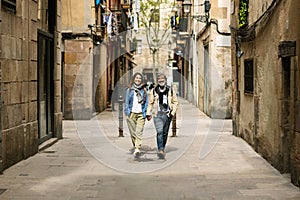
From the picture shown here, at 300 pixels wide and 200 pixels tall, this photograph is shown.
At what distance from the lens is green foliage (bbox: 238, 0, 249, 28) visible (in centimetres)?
1312

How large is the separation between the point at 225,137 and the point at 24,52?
650 cm

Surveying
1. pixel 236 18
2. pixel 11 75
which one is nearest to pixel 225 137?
pixel 236 18

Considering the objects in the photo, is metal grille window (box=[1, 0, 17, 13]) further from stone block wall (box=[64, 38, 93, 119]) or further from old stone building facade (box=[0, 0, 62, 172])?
stone block wall (box=[64, 38, 93, 119])

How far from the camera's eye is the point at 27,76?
404 inches

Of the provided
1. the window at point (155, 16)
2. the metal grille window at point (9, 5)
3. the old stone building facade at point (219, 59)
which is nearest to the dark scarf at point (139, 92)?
the metal grille window at point (9, 5)

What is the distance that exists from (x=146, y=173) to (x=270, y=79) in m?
3.04

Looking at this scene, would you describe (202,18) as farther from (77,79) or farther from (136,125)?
(136,125)

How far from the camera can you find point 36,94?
11070 mm

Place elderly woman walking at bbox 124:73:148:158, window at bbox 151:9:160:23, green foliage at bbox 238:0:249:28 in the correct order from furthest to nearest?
window at bbox 151:9:160:23, green foliage at bbox 238:0:249:28, elderly woman walking at bbox 124:73:148:158

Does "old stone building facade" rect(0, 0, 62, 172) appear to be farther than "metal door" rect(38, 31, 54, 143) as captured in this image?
No

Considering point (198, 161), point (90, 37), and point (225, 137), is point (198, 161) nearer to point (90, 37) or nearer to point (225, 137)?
point (225, 137)

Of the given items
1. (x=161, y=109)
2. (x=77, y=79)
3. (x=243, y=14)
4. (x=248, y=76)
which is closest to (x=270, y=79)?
(x=161, y=109)

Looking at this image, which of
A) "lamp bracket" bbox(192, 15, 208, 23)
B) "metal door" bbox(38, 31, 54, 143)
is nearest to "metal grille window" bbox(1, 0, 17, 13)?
"metal door" bbox(38, 31, 54, 143)

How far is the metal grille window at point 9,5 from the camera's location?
29.0 feet
